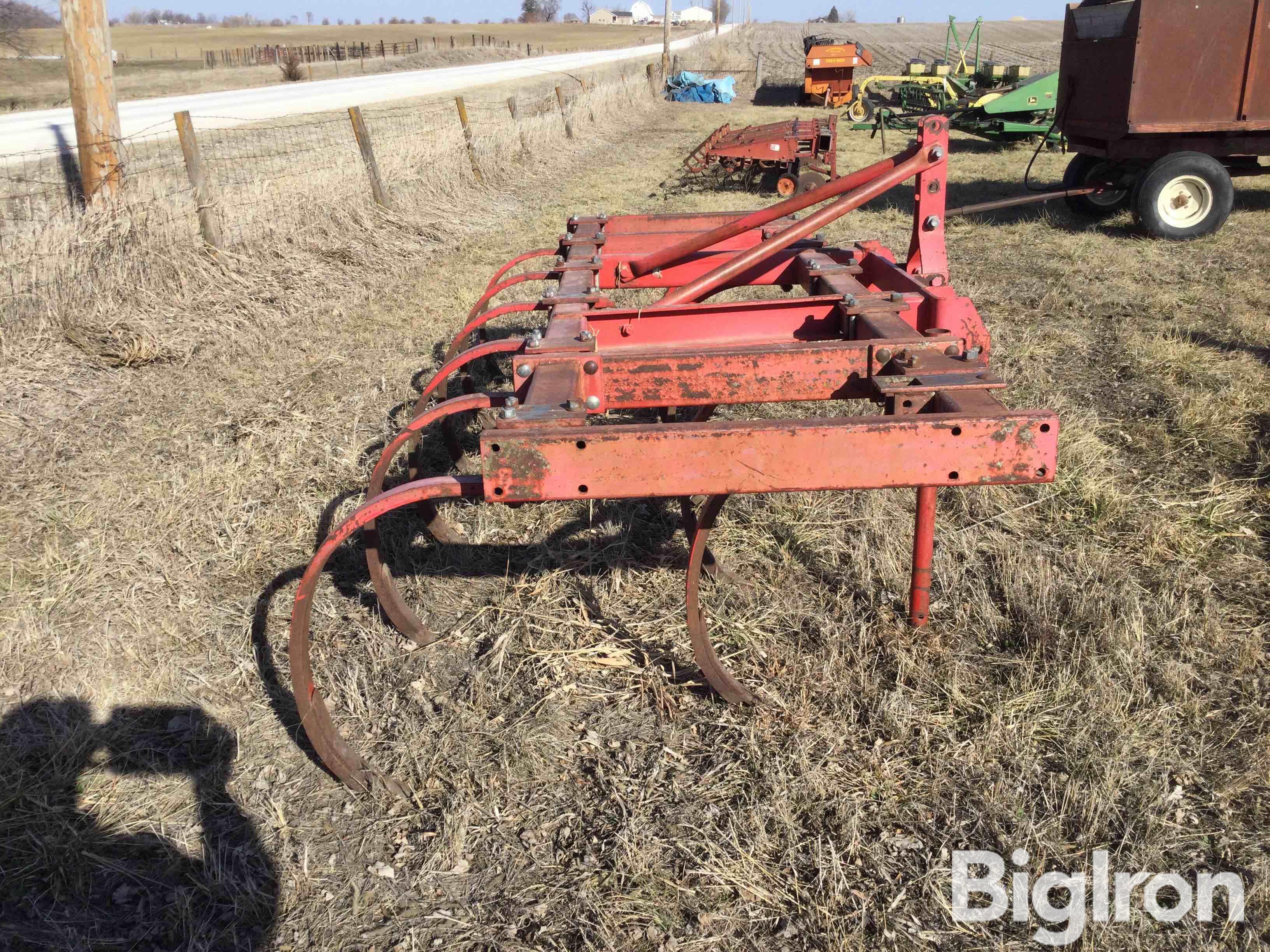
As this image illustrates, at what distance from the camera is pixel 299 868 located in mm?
2143

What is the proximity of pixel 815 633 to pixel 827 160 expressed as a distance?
31.9 ft

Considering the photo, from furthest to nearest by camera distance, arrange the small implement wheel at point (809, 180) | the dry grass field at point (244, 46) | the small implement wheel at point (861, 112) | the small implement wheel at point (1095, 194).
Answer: the dry grass field at point (244, 46)
the small implement wheel at point (861, 112)
the small implement wheel at point (809, 180)
the small implement wheel at point (1095, 194)

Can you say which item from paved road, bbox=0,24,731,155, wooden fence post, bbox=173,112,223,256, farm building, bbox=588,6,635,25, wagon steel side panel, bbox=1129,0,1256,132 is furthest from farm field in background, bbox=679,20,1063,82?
farm building, bbox=588,6,635,25

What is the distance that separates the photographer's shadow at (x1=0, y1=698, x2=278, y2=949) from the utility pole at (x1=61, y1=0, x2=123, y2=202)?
504cm

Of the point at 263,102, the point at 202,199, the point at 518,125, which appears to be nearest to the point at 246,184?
the point at 202,199

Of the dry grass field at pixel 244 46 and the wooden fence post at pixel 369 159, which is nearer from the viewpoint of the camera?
the wooden fence post at pixel 369 159

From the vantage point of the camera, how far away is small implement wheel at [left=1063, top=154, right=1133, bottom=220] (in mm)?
8812

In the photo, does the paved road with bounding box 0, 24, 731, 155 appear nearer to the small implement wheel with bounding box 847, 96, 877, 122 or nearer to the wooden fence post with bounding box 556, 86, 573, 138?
the wooden fence post with bounding box 556, 86, 573, 138

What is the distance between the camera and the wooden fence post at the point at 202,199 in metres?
6.60

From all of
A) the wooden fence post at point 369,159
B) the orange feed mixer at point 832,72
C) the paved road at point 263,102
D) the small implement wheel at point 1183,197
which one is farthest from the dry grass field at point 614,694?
the orange feed mixer at point 832,72

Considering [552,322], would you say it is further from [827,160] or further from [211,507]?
[827,160]

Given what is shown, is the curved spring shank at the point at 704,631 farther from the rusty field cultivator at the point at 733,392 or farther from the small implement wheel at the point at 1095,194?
the small implement wheel at the point at 1095,194

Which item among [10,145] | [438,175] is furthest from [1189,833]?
[10,145]

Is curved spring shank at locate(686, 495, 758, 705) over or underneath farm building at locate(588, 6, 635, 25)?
underneath
